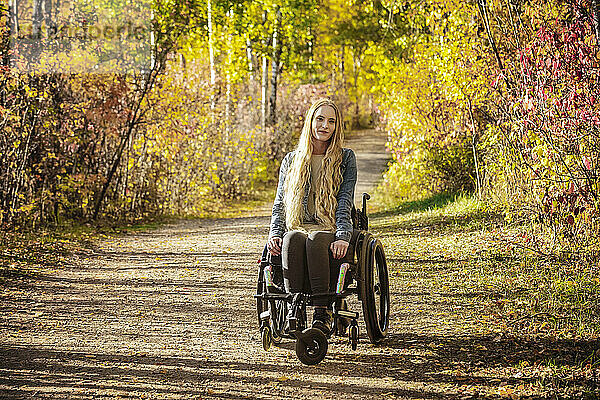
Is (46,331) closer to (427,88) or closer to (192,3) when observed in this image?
(192,3)

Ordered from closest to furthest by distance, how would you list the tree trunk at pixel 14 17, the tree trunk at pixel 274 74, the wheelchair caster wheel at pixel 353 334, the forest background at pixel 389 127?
the wheelchair caster wheel at pixel 353 334 < the forest background at pixel 389 127 < the tree trunk at pixel 14 17 < the tree trunk at pixel 274 74

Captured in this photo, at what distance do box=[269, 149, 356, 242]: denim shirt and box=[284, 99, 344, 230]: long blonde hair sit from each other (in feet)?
0.10

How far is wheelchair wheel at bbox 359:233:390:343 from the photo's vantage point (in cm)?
455

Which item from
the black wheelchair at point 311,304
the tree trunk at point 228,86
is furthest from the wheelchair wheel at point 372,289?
the tree trunk at point 228,86

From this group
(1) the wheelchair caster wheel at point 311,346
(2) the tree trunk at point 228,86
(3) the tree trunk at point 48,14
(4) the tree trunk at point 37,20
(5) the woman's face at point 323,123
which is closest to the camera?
(1) the wheelchair caster wheel at point 311,346

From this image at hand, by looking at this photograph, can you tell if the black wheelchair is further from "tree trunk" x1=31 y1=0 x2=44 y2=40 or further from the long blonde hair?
"tree trunk" x1=31 y1=0 x2=44 y2=40

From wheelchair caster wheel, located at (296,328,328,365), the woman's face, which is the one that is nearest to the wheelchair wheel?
wheelchair caster wheel, located at (296,328,328,365)

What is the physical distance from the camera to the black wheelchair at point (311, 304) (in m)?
4.30

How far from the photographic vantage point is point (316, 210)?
4.73m

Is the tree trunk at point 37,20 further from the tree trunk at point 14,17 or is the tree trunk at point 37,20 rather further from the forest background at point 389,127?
the tree trunk at point 14,17

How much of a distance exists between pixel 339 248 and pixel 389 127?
1144 centimetres

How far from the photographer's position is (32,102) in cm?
988

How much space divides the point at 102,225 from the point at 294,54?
34.1 feet

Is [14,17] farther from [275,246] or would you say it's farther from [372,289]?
[372,289]
